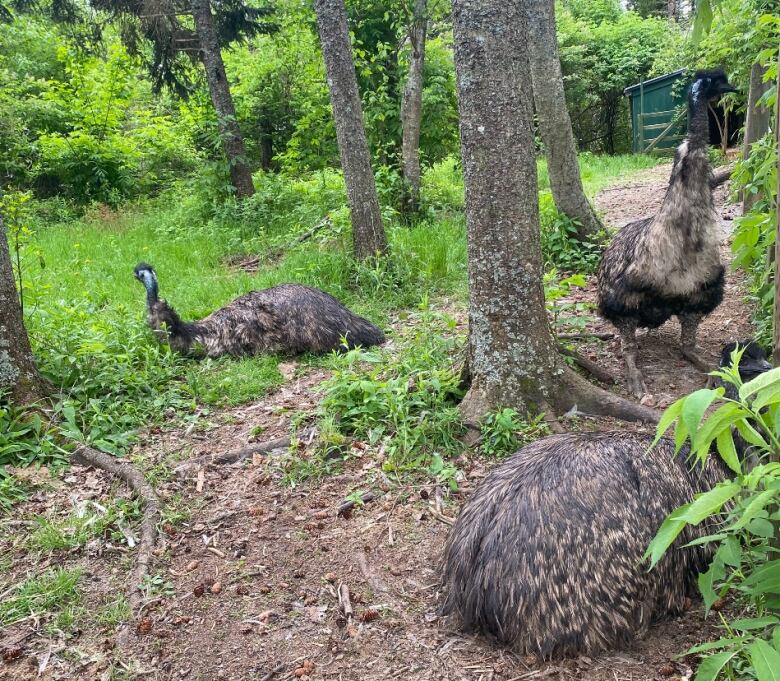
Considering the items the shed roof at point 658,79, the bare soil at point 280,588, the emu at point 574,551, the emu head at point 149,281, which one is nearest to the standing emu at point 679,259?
the bare soil at point 280,588

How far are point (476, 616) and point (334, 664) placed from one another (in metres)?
0.68

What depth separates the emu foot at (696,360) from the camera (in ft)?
17.3

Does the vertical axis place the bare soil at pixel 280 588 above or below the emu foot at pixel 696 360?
below

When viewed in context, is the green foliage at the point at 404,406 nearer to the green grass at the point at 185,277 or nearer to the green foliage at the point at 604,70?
the green grass at the point at 185,277

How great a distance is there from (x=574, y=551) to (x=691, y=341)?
10.1 ft

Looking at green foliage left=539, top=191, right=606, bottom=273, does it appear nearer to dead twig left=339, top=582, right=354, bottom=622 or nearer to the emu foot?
the emu foot

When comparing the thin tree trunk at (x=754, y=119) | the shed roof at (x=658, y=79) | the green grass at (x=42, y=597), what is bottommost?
the green grass at (x=42, y=597)

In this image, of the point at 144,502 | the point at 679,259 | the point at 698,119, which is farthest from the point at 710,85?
the point at 144,502

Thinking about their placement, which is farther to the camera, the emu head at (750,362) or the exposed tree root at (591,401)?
the exposed tree root at (591,401)

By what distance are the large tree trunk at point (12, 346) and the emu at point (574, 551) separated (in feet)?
11.2

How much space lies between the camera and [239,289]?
873 centimetres

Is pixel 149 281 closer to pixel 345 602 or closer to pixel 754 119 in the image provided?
pixel 345 602

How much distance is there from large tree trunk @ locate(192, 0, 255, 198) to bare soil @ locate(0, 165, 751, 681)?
8950 millimetres

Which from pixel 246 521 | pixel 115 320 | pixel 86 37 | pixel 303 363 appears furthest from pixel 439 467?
pixel 86 37
